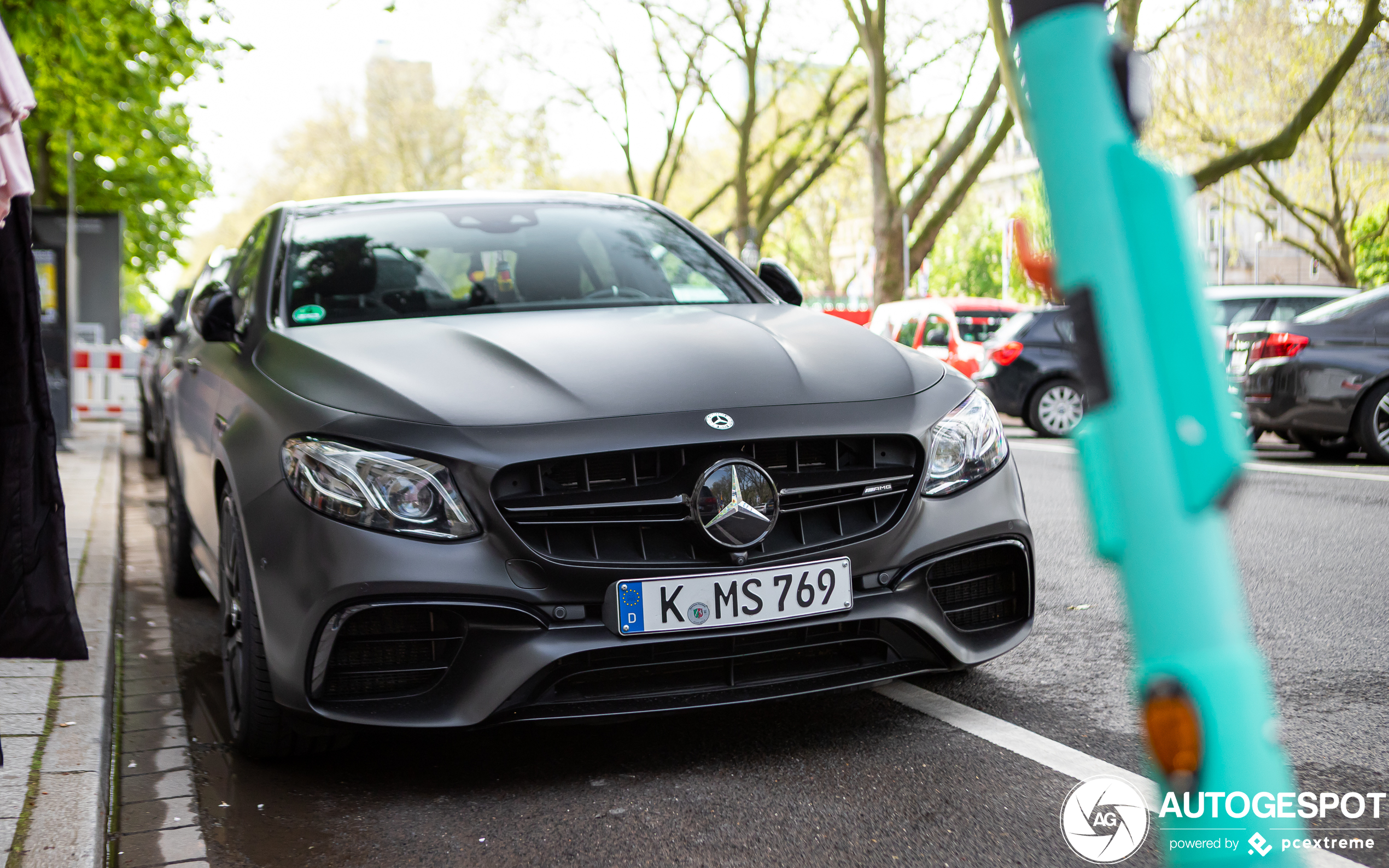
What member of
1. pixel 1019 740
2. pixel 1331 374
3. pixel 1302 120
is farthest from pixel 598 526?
pixel 1302 120

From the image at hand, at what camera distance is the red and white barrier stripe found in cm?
1753

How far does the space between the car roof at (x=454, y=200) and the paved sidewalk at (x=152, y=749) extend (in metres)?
1.76

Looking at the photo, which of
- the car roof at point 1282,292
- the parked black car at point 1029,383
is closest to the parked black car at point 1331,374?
the car roof at point 1282,292

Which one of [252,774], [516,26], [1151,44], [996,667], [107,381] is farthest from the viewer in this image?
[516,26]

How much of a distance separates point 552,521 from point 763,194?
114 feet

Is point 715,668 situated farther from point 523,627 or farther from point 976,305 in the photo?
point 976,305

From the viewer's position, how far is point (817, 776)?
10.7 feet

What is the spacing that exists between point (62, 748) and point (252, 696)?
609 mm

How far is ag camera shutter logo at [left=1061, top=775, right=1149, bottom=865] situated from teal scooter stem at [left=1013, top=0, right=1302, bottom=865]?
7.16 feet

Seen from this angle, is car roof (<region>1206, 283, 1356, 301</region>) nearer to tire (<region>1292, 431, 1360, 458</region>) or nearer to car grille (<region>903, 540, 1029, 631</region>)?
tire (<region>1292, 431, 1360, 458</region>)

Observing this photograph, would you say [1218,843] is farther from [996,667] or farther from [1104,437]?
[996,667]

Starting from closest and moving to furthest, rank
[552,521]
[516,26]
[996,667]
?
[552,521]
[996,667]
[516,26]

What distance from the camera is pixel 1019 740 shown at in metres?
3.47

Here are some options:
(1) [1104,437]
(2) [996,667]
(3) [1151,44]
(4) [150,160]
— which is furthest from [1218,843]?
(4) [150,160]
